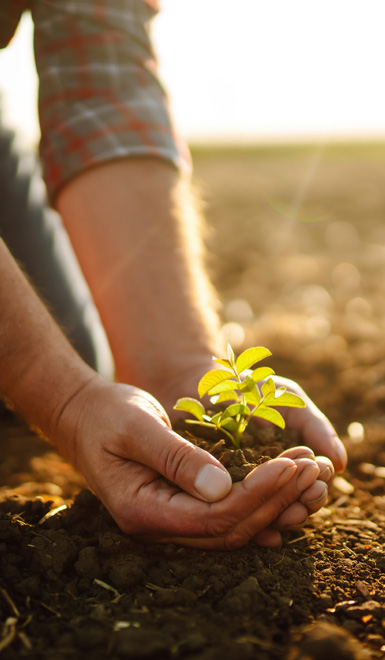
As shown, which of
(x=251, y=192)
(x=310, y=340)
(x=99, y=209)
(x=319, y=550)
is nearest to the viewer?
(x=319, y=550)

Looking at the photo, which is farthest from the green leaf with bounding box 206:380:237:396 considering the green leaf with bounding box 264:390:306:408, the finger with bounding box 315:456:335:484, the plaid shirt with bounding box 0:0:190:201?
the plaid shirt with bounding box 0:0:190:201

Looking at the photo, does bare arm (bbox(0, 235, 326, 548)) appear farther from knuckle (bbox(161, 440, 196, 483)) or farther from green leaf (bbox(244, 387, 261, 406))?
green leaf (bbox(244, 387, 261, 406))

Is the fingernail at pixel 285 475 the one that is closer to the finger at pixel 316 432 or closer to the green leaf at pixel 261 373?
the green leaf at pixel 261 373

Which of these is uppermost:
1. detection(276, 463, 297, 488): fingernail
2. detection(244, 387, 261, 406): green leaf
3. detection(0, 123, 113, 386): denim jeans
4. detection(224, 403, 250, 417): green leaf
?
detection(244, 387, 261, 406): green leaf

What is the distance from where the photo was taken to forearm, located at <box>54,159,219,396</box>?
6.84 ft

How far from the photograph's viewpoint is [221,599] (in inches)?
48.3

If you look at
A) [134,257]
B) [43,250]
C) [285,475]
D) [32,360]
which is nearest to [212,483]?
[285,475]

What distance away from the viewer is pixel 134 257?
2.15 meters

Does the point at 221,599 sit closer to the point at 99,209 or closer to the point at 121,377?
the point at 121,377

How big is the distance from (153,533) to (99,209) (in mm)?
1288

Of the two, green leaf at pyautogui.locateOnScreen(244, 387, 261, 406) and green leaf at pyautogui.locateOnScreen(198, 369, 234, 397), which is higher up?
green leaf at pyautogui.locateOnScreen(198, 369, 234, 397)

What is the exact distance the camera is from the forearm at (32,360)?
1.50 m

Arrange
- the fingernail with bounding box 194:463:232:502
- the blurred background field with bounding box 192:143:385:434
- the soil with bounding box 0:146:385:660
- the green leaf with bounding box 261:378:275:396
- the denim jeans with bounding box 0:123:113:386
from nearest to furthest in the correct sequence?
the soil with bounding box 0:146:385:660 → the fingernail with bounding box 194:463:232:502 → the green leaf with bounding box 261:378:275:396 → the denim jeans with bounding box 0:123:113:386 → the blurred background field with bounding box 192:143:385:434

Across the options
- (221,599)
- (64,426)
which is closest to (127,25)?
(64,426)
